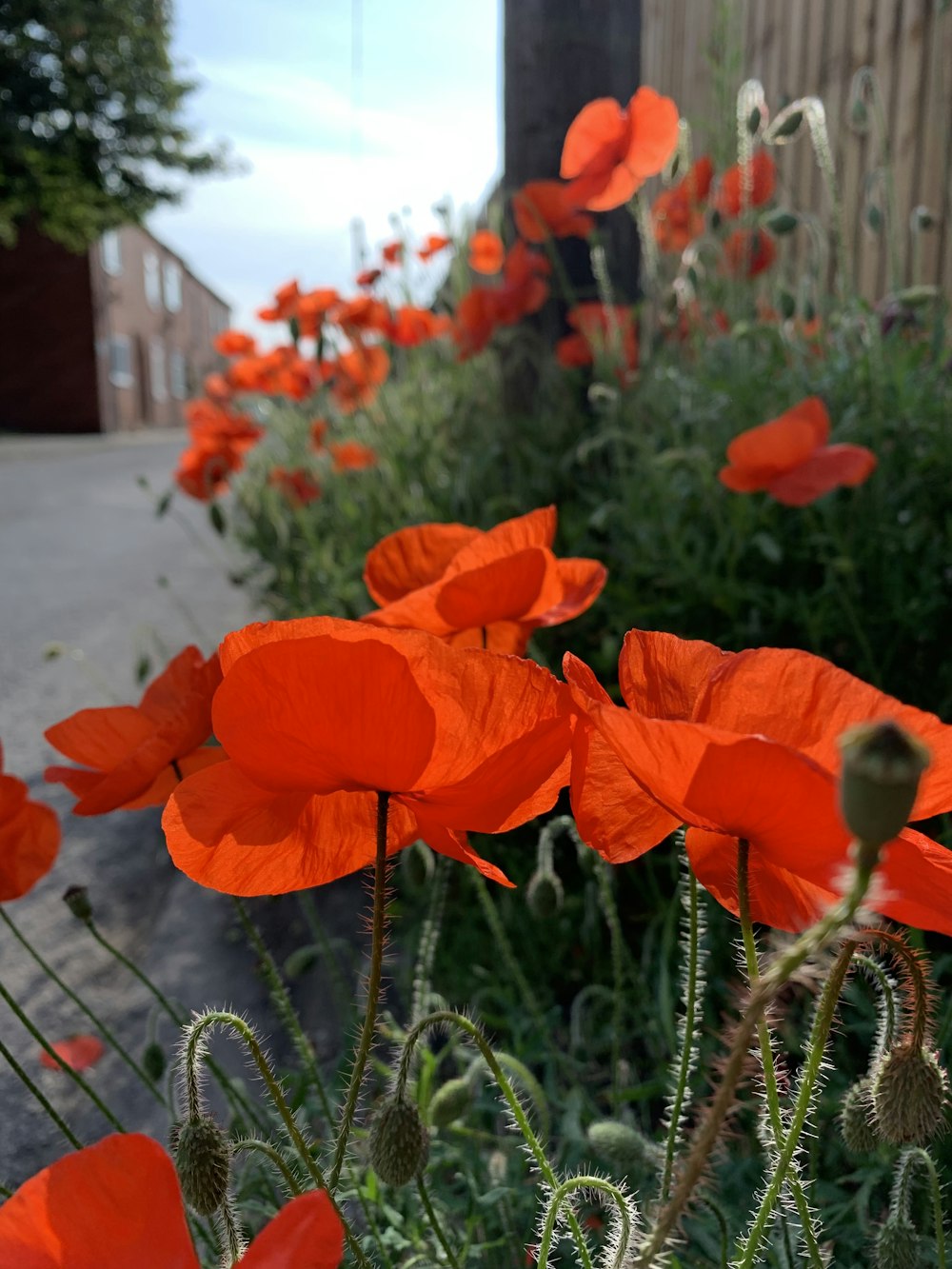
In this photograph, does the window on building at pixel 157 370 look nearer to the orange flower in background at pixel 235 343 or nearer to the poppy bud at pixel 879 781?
the orange flower in background at pixel 235 343

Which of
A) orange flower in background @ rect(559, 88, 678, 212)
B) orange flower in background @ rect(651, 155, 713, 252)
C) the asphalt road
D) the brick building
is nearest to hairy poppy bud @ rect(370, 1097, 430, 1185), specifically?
the asphalt road

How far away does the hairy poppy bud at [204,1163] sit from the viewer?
24.9 inches

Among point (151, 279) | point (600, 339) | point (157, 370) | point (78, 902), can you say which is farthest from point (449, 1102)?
point (151, 279)

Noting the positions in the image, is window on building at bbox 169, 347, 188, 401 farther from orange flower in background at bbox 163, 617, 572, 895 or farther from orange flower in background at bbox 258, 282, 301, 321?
orange flower in background at bbox 163, 617, 572, 895

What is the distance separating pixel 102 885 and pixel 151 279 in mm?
33473

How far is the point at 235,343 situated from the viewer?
5.35m

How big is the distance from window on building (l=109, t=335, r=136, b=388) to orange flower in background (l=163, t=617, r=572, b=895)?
29948 millimetres

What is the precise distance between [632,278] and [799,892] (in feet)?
11.2

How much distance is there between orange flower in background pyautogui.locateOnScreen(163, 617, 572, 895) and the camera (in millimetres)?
570

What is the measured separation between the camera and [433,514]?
336cm

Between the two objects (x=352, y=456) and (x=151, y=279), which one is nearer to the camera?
(x=352, y=456)

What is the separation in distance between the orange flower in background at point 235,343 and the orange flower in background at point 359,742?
195 inches

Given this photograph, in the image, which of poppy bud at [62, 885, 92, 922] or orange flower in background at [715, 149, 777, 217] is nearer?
poppy bud at [62, 885, 92, 922]

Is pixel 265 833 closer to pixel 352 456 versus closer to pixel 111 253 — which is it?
pixel 352 456
